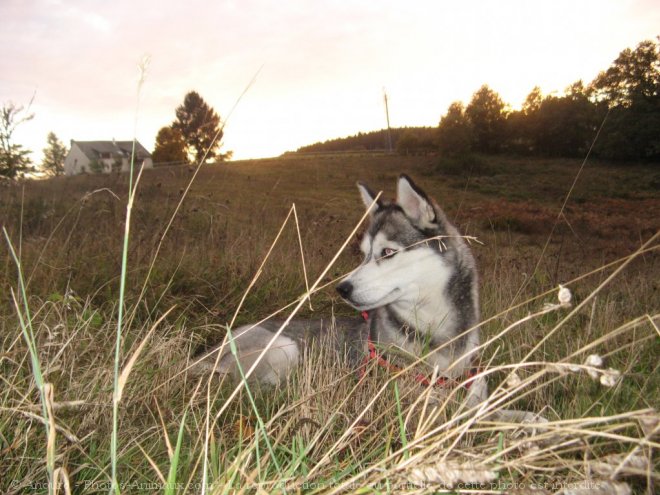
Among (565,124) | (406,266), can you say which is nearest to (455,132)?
(565,124)

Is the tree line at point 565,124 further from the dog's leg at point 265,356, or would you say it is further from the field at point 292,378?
the dog's leg at point 265,356

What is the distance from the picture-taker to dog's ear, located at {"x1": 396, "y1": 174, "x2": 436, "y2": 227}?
324 cm

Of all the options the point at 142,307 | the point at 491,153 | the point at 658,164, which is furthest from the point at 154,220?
the point at 491,153

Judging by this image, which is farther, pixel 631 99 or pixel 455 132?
pixel 455 132

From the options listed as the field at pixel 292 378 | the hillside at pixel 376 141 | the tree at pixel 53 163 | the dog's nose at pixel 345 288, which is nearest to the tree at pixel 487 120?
the hillside at pixel 376 141

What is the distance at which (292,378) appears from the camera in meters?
2.72

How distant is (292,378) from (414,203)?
68.9 inches

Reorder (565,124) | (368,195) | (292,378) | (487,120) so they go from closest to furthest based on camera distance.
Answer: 1. (292,378)
2. (368,195)
3. (565,124)
4. (487,120)

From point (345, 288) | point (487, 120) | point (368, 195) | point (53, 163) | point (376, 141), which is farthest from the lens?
point (376, 141)

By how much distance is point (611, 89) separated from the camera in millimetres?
7734

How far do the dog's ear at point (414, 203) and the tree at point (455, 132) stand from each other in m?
14.4

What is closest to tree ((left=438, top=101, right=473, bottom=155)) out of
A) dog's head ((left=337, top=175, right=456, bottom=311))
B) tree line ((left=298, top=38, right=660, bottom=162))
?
tree line ((left=298, top=38, right=660, bottom=162))

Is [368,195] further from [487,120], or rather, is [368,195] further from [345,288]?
[487,120]

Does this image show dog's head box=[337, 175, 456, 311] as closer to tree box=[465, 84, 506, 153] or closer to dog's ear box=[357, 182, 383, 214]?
dog's ear box=[357, 182, 383, 214]
